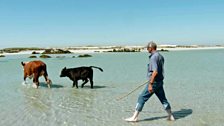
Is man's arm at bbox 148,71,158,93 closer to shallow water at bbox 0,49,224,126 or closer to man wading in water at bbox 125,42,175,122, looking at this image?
man wading in water at bbox 125,42,175,122

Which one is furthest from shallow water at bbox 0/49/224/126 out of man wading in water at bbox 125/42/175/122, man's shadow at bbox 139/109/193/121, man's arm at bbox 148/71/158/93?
man's arm at bbox 148/71/158/93

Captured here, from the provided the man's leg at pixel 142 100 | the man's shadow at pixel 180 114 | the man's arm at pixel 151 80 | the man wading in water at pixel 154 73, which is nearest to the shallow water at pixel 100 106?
the man's shadow at pixel 180 114

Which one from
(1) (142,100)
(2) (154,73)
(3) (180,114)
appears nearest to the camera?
(2) (154,73)

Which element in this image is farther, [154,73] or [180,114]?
[180,114]

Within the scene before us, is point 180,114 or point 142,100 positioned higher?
point 142,100

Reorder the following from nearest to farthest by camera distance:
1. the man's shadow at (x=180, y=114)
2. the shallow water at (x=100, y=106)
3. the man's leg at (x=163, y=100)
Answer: the man's leg at (x=163, y=100) → the shallow water at (x=100, y=106) → the man's shadow at (x=180, y=114)

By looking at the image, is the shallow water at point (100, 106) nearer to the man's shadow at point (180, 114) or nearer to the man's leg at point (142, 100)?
the man's shadow at point (180, 114)

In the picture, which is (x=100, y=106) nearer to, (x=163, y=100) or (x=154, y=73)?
(x=163, y=100)

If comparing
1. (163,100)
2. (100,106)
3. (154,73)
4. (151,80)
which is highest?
(154,73)

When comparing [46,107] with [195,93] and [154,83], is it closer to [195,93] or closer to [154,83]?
[154,83]

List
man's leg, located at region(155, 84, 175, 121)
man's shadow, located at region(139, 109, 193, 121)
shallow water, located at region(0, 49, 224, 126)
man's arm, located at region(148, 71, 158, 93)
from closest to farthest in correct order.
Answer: man's arm, located at region(148, 71, 158, 93), man's leg, located at region(155, 84, 175, 121), shallow water, located at region(0, 49, 224, 126), man's shadow, located at region(139, 109, 193, 121)

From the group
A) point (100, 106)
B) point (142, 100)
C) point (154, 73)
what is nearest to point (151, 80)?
point (154, 73)

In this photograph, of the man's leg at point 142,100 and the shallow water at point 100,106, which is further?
the shallow water at point 100,106

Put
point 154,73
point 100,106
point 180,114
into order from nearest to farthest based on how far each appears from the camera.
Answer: point 154,73 < point 180,114 < point 100,106
